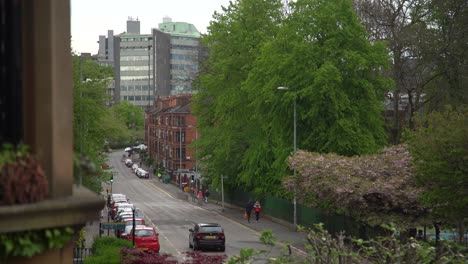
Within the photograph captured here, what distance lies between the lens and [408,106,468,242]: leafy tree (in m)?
23.0

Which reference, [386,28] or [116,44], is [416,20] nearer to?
[386,28]

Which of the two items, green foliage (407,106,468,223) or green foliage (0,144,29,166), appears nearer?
green foliage (0,144,29,166)

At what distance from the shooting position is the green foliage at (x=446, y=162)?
906 inches

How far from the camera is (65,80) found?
5312 mm

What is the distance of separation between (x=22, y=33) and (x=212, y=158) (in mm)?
48960

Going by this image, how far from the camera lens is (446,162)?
2334cm

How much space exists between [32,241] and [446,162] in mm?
19830

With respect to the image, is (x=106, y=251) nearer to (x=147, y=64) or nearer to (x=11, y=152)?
(x=11, y=152)

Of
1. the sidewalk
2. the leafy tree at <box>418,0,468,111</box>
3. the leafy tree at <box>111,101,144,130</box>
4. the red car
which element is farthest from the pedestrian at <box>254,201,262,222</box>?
the leafy tree at <box>111,101,144,130</box>

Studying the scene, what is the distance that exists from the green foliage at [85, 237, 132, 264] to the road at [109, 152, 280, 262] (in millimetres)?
2157

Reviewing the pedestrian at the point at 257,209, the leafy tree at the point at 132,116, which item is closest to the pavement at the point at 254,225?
the pedestrian at the point at 257,209

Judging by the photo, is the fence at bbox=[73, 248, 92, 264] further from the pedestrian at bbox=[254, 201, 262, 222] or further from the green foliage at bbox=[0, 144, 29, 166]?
the pedestrian at bbox=[254, 201, 262, 222]

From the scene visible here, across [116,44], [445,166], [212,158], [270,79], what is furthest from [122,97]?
[445,166]

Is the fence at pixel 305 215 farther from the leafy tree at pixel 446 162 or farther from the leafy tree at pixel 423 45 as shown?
the leafy tree at pixel 423 45
